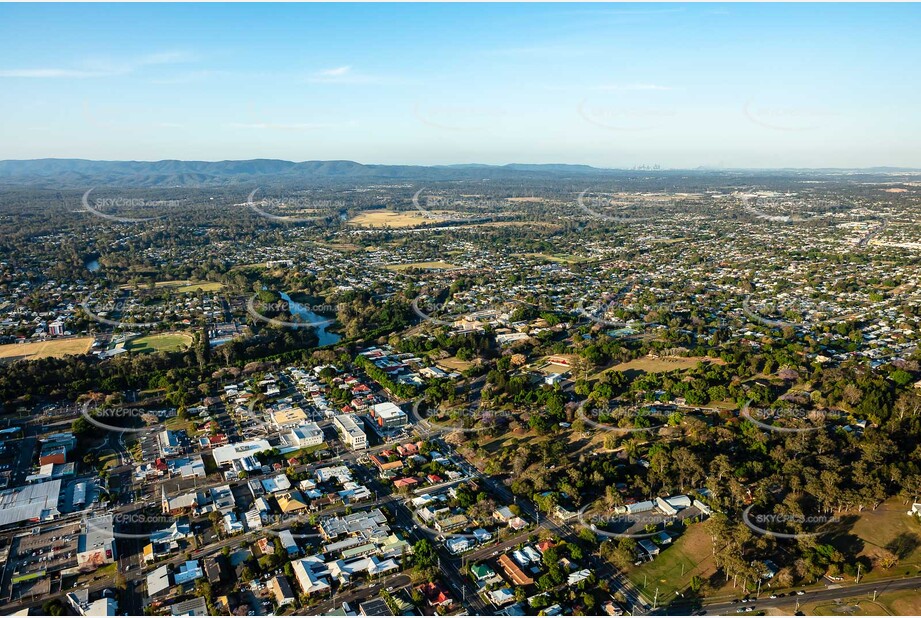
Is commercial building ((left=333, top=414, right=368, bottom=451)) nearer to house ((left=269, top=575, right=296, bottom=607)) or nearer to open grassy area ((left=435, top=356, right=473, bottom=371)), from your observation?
house ((left=269, top=575, right=296, bottom=607))

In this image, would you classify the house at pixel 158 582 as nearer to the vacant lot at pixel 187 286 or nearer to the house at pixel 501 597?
the house at pixel 501 597

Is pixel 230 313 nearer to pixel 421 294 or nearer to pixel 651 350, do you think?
pixel 421 294

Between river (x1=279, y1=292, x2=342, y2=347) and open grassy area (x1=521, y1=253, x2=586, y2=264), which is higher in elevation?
open grassy area (x1=521, y1=253, x2=586, y2=264)

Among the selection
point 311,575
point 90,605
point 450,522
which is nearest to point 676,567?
point 450,522

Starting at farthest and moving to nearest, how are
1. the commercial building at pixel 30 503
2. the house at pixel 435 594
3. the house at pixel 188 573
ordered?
1. the commercial building at pixel 30 503
2. the house at pixel 188 573
3. the house at pixel 435 594

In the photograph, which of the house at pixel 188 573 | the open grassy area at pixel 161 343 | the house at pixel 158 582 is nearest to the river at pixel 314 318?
the open grassy area at pixel 161 343

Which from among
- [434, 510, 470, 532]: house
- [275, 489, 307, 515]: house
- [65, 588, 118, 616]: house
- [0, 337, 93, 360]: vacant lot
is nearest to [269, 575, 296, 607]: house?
[275, 489, 307, 515]: house

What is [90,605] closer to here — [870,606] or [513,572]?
[513,572]

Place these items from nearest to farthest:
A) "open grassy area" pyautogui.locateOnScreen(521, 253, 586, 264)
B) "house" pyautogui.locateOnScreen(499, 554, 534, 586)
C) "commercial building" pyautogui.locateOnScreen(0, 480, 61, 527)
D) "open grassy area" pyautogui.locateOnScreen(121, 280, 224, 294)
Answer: "house" pyautogui.locateOnScreen(499, 554, 534, 586), "commercial building" pyautogui.locateOnScreen(0, 480, 61, 527), "open grassy area" pyautogui.locateOnScreen(121, 280, 224, 294), "open grassy area" pyautogui.locateOnScreen(521, 253, 586, 264)
